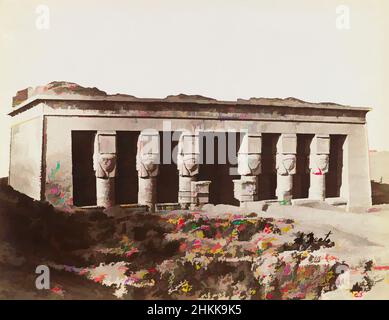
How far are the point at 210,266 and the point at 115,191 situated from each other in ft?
11.0

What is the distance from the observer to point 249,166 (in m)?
10.6

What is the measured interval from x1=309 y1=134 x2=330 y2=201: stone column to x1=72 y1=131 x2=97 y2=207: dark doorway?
5177 millimetres

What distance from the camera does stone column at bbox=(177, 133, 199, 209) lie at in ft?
33.1

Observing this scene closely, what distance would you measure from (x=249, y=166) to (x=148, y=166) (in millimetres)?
2315

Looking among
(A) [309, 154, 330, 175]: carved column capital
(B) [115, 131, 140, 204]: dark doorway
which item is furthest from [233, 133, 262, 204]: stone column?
(B) [115, 131, 140, 204]: dark doorway

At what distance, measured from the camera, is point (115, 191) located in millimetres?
10898

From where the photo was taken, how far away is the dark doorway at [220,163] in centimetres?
1046

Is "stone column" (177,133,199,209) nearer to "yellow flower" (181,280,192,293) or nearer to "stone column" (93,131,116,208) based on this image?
"stone column" (93,131,116,208)

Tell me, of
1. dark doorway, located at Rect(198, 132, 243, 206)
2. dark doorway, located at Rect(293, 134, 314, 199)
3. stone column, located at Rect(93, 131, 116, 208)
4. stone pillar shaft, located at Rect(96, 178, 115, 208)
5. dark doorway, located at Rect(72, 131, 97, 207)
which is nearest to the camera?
stone column, located at Rect(93, 131, 116, 208)

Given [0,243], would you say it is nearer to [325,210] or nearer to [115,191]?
[115,191]

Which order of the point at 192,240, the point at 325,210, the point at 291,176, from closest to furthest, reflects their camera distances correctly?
the point at 192,240 < the point at 325,210 < the point at 291,176

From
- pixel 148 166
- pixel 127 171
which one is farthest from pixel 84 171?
pixel 148 166
